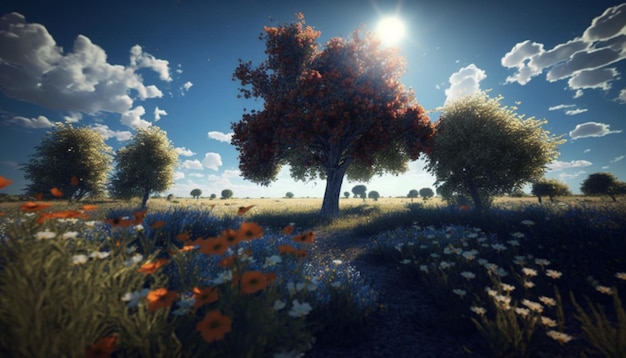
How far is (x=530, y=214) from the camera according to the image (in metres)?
6.80

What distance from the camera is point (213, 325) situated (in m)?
1.88

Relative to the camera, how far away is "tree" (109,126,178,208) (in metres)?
25.3

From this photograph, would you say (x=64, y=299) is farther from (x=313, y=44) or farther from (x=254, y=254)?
(x=313, y=44)

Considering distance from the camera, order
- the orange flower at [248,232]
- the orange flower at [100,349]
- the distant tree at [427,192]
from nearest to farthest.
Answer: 1. the orange flower at [100,349]
2. the orange flower at [248,232]
3. the distant tree at [427,192]

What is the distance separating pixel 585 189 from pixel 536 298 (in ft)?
235

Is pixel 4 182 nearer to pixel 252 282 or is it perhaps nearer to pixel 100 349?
pixel 100 349

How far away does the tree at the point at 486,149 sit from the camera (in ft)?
43.6

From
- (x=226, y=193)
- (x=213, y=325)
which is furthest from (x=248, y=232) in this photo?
(x=226, y=193)

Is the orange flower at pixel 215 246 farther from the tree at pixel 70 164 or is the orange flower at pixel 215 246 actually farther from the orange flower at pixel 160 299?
the tree at pixel 70 164

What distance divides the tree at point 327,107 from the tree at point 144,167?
17.0 metres

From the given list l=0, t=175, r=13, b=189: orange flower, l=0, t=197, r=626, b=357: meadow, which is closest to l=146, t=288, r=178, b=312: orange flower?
l=0, t=197, r=626, b=357: meadow

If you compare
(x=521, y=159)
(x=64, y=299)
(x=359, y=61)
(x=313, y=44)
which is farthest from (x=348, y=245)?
(x=521, y=159)

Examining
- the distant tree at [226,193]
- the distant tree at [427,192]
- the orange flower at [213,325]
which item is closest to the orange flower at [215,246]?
the orange flower at [213,325]

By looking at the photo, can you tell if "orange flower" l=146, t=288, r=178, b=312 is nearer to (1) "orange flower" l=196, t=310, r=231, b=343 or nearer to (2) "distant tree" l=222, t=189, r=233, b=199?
(1) "orange flower" l=196, t=310, r=231, b=343
